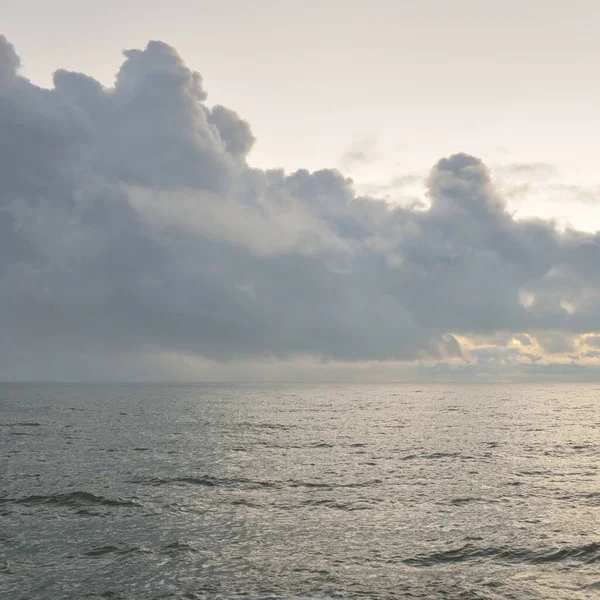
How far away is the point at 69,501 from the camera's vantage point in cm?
2931

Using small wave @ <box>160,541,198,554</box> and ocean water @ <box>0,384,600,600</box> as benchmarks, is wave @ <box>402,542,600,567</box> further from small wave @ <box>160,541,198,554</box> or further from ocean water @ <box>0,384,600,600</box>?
small wave @ <box>160,541,198,554</box>

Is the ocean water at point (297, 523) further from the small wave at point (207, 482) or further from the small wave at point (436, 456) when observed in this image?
the small wave at point (436, 456)

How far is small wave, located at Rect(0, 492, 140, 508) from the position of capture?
2867 centimetres

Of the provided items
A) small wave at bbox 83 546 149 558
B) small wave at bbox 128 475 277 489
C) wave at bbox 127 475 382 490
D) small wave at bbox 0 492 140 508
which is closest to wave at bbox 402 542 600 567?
small wave at bbox 83 546 149 558

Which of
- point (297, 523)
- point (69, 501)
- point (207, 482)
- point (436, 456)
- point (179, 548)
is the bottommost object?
point (436, 456)

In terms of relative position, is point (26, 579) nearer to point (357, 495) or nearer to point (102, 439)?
point (357, 495)

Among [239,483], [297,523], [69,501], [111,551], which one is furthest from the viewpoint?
[239,483]

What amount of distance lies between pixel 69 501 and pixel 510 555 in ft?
76.6

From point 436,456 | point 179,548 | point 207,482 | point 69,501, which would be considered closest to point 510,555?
point 179,548

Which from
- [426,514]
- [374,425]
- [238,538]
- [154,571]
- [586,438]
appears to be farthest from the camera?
[374,425]

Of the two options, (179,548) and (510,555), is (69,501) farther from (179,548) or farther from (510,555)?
(510,555)

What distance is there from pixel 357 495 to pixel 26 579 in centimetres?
1864

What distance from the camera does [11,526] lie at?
24250 mm

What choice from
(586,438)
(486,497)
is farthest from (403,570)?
(586,438)
